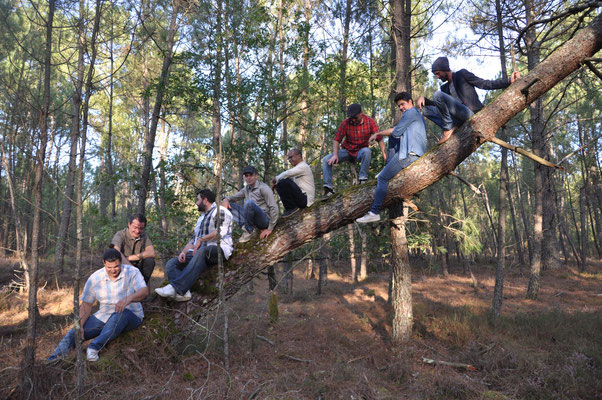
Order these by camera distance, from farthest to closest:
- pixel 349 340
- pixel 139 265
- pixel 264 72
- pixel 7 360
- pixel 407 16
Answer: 1. pixel 264 72
2. pixel 407 16
3. pixel 349 340
4. pixel 139 265
5. pixel 7 360

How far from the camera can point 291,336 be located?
729cm

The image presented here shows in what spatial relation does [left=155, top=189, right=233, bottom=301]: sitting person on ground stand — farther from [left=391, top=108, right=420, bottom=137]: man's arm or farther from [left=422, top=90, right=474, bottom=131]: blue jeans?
[left=422, top=90, right=474, bottom=131]: blue jeans

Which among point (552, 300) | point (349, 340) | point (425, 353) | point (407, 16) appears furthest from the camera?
point (552, 300)

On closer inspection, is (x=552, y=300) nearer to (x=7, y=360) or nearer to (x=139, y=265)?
(x=139, y=265)

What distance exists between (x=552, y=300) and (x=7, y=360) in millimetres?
14072

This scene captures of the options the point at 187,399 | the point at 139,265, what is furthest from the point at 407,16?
the point at 187,399

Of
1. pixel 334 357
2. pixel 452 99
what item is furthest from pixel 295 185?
pixel 334 357

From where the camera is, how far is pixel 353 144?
5809 millimetres

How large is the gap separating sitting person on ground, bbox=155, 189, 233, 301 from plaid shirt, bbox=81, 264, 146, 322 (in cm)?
44

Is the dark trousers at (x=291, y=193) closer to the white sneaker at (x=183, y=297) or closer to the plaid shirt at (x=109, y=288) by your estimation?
the white sneaker at (x=183, y=297)

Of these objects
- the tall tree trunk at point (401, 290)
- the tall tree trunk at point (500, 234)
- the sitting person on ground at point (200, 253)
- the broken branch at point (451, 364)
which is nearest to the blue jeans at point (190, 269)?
the sitting person on ground at point (200, 253)

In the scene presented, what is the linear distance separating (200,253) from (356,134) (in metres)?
3.31

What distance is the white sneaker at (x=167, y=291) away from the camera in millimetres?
4805

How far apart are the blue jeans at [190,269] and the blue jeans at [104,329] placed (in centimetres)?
70
